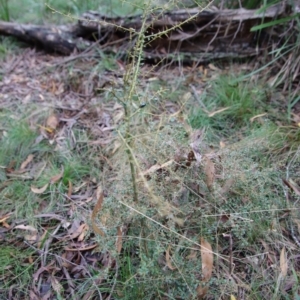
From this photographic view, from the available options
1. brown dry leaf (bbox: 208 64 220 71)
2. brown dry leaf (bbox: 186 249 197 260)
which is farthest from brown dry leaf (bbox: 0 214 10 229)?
brown dry leaf (bbox: 208 64 220 71)

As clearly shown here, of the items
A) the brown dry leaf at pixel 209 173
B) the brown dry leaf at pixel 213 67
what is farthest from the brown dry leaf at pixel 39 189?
the brown dry leaf at pixel 213 67

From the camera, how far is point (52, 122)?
2443 millimetres

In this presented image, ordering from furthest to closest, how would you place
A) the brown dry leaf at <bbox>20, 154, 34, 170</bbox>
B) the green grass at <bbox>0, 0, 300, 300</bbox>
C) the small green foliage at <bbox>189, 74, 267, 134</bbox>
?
1. the small green foliage at <bbox>189, 74, 267, 134</bbox>
2. the brown dry leaf at <bbox>20, 154, 34, 170</bbox>
3. the green grass at <bbox>0, 0, 300, 300</bbox>

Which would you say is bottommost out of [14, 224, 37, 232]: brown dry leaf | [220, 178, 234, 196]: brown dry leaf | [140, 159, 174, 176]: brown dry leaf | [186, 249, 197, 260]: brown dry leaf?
[14, 224, 37, 232]: brown dry leaf

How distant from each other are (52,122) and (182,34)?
1.12 m

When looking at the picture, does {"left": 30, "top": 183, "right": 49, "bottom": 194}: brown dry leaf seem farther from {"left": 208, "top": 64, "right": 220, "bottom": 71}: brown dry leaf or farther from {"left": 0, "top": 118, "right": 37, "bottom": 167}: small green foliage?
{"left": 208, "top": 64, "right": 220, "bottom": 71}: brown dry leaf

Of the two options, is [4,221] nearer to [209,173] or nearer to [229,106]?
[209,173]

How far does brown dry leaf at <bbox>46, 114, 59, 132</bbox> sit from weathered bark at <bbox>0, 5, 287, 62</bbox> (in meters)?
0.72

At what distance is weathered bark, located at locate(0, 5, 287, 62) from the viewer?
266cm

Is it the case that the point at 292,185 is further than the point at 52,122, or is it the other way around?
the point at 52,122

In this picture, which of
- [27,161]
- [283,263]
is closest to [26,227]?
[27,161]

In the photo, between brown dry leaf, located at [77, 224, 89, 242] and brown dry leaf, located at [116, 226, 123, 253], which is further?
brown dry leaf, located at [77, 224, 89, 242]

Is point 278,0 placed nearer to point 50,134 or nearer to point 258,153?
point 258,153

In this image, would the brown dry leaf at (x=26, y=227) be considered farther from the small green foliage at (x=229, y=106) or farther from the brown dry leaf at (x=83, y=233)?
the small green foliage at (x=229, y=106)
